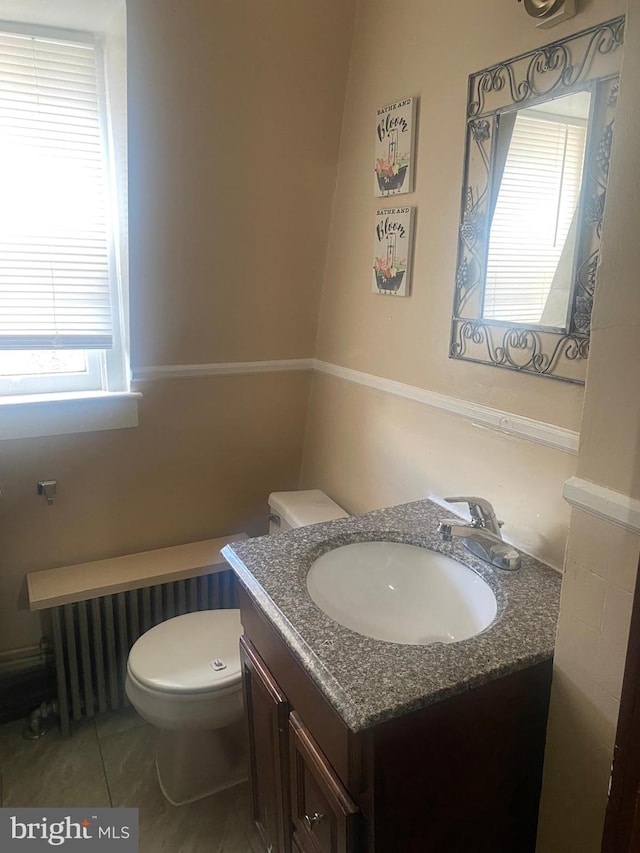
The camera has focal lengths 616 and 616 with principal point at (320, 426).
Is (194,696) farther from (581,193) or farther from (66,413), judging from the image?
(581,193)

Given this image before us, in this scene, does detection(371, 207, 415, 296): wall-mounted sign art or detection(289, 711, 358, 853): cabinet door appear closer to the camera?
detection(289, 711, 358, 853): cabinet door

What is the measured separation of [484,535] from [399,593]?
0.25 m

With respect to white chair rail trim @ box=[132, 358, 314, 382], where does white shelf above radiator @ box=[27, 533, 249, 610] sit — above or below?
below

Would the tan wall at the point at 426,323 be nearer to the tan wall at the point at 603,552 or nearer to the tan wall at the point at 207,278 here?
the tan wall at the point at 207,278

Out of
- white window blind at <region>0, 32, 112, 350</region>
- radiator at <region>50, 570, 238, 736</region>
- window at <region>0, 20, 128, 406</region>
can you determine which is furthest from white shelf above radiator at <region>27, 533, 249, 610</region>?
white window blind at <region>0, 32, 112, 350</region>

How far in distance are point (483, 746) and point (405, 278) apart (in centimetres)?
114

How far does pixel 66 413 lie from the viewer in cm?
192

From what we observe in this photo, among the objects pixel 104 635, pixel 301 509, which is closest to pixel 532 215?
pixel 301 509

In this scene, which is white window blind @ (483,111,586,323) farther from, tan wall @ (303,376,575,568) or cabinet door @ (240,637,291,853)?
cabinet door @ (240,637,291,853)

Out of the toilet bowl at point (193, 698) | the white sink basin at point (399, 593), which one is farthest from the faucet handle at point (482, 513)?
the toilet bowl at point (193, 698)

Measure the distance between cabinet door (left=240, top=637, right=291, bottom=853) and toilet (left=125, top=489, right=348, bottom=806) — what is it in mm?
201

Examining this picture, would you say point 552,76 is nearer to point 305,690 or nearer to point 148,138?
point 148,138

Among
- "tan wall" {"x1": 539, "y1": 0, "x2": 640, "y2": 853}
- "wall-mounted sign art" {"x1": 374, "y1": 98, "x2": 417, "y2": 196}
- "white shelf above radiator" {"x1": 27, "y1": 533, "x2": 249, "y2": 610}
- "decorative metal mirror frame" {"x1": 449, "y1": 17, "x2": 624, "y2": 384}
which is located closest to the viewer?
"tan wall" {"x1": 539, "y1": 0, "x2": 640, "y2": 853}

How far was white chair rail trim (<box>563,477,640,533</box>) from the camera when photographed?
36.0 inches
